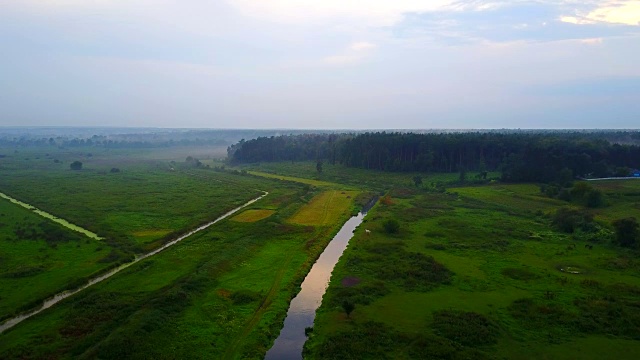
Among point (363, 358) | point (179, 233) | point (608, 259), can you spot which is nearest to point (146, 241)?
A: point (179, 233)

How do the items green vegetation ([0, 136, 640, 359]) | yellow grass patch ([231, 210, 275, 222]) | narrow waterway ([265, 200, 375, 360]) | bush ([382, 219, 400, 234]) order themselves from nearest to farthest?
green vegetation ([0, 136, 640, 359]), narrow waterway ([265, 200, 375, 360]), bush ([382, 219, 400, 234]), yellow grass patch ([231, 210, 275, 222])

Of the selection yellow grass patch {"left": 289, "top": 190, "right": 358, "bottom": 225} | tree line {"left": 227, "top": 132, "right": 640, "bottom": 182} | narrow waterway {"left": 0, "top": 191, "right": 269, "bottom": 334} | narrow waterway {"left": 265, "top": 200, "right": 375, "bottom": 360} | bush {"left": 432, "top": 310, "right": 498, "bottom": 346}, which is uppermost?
tree line {"left": 227, "top": 132, "right": 640, "bottom": 182}

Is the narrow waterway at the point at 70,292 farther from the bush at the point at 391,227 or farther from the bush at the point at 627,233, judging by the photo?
the bush at the point at 627,233

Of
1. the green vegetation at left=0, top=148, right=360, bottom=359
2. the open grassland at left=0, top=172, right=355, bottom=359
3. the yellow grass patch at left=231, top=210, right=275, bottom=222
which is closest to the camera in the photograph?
the open grassland at left=0, top=172, right=355, bottom=359

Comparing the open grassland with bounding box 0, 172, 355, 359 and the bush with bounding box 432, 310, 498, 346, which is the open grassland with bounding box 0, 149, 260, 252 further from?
the bush with bounding box 432, 310, 498, 346

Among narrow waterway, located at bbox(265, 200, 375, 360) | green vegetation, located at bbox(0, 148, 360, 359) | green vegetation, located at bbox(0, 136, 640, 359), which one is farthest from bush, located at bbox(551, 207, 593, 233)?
green vegetation, located at bbox(0, 148, 360, 359)

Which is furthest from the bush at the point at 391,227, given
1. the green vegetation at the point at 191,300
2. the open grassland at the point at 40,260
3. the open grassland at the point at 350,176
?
the open grassland at the point at 350,176

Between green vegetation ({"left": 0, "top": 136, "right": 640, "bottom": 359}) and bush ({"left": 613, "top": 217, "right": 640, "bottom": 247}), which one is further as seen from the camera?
bush ({"left": 613, "top": 217, "right": 640, "bottom": 247})

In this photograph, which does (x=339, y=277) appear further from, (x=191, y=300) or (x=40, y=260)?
(x=40, y=260)

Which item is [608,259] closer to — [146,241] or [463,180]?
[146,241]
